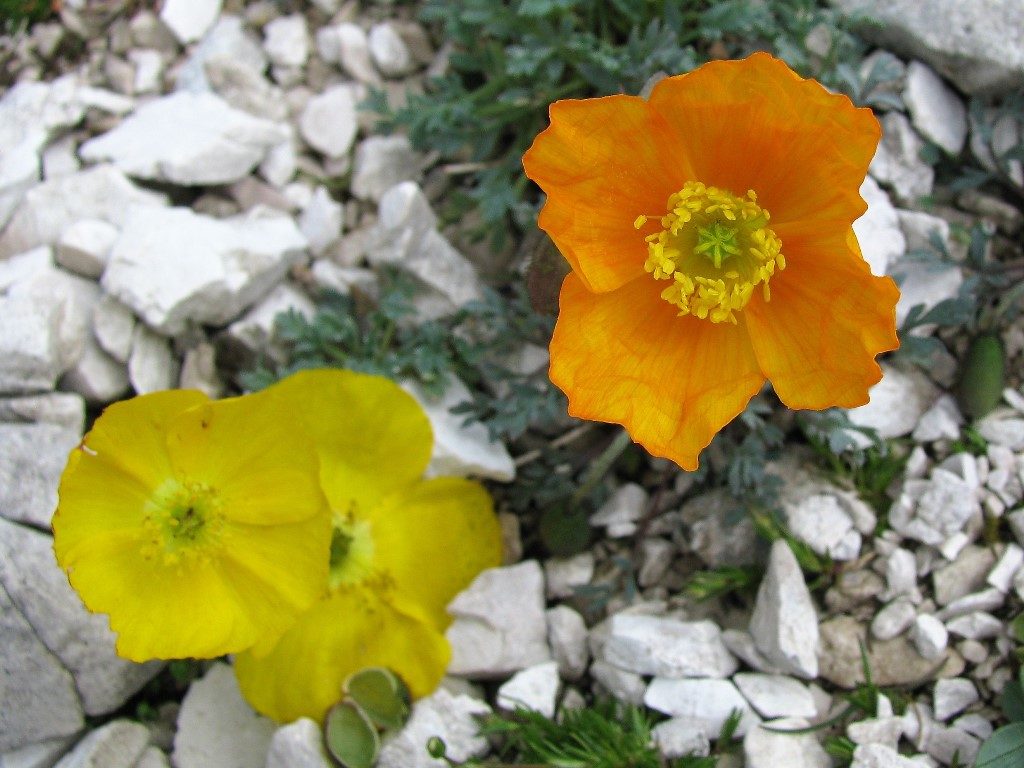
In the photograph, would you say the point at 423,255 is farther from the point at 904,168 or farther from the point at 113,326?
the point at 904,168

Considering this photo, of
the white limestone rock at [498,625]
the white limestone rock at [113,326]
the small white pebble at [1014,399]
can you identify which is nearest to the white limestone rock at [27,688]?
the white limestone rock at [113,326]

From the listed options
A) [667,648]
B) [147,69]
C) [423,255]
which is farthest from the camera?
[147,69]

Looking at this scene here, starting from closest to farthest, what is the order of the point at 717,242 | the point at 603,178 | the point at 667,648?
1. the point at 603,178
2. the point at 717,242
3. the point at 667,648

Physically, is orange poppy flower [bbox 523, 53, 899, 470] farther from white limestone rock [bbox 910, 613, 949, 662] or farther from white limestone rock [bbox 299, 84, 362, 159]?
white limestone rock [bbox 299, 84, 362, 159]

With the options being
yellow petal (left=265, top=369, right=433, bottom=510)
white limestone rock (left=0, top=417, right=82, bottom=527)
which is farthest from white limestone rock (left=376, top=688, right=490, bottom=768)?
white limestone rock (left=0, top=417, right=82, bottom=527)

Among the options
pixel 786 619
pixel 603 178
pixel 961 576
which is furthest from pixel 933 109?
pixel 786 619

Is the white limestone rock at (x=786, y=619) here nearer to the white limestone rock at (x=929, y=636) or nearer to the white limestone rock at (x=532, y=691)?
the white limestone rock at (x=929, y=636)
